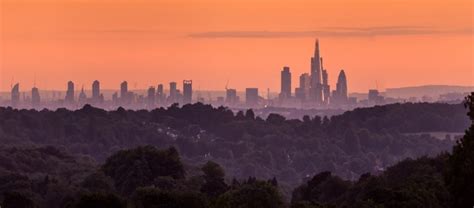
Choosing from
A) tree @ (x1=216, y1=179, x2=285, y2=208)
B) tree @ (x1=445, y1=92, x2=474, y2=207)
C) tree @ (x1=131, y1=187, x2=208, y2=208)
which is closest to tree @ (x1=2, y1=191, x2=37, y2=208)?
tree @ (x1=131, y1=187, x2=208, y2=208)

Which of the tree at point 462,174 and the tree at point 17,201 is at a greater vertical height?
the tree at point 462,174

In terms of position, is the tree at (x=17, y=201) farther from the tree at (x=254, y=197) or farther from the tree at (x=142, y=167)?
the tree at (x=142, y=167)

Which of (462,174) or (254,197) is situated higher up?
(462,174)

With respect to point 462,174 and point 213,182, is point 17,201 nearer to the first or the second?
point 213,182

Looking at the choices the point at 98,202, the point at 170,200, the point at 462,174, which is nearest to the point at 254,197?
the point at 170,200

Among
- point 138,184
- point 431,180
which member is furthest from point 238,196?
point 138,184

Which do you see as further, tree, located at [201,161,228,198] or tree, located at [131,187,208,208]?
tree, located at [201,161,228,198]

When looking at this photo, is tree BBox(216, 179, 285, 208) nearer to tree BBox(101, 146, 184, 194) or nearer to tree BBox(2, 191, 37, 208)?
tree BBox(2, 191, 37, 208)

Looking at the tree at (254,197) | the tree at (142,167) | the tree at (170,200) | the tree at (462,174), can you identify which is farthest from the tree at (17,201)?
the tree at (462,174)

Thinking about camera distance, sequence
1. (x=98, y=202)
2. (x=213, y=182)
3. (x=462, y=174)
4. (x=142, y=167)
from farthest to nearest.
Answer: (x=142, y=167)
(x=213, y=182)
(x=98, y=202)
(x=462, y=174)
